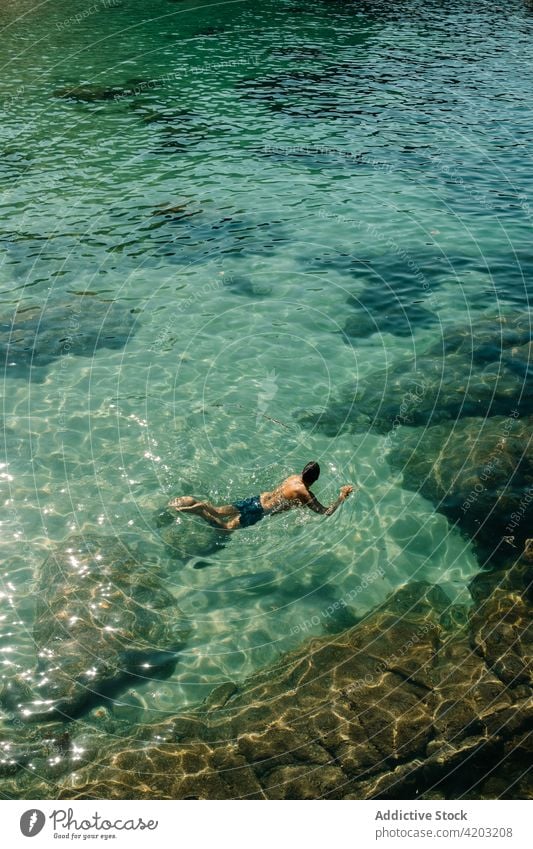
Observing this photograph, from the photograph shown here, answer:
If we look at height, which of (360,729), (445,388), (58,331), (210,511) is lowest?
(360,729)

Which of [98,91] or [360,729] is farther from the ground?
[98,91]

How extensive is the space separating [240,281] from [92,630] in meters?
14.2

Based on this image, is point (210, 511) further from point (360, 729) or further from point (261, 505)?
point (360, 729)

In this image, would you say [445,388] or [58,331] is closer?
[445,388]

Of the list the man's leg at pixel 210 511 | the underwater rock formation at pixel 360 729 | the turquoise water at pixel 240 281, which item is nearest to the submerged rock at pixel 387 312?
the turquoise water at pixel 240 281

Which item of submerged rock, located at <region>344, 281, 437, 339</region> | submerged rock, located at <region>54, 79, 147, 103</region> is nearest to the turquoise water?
submerged rock, located at <region>344, 281, 437, 339</region>

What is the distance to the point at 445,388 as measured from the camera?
19.2 metres

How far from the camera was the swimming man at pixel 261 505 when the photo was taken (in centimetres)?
1458

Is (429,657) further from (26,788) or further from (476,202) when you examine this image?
(476,202)

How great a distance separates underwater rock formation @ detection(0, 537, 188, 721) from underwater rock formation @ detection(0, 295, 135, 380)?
749cm

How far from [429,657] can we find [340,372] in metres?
9.68

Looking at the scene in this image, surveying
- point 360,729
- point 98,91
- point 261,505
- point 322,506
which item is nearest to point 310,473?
point 322,506

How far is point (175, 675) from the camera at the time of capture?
12.5 m

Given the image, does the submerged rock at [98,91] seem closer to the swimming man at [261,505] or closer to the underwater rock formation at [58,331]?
the underwater rock formation at [58,331]
